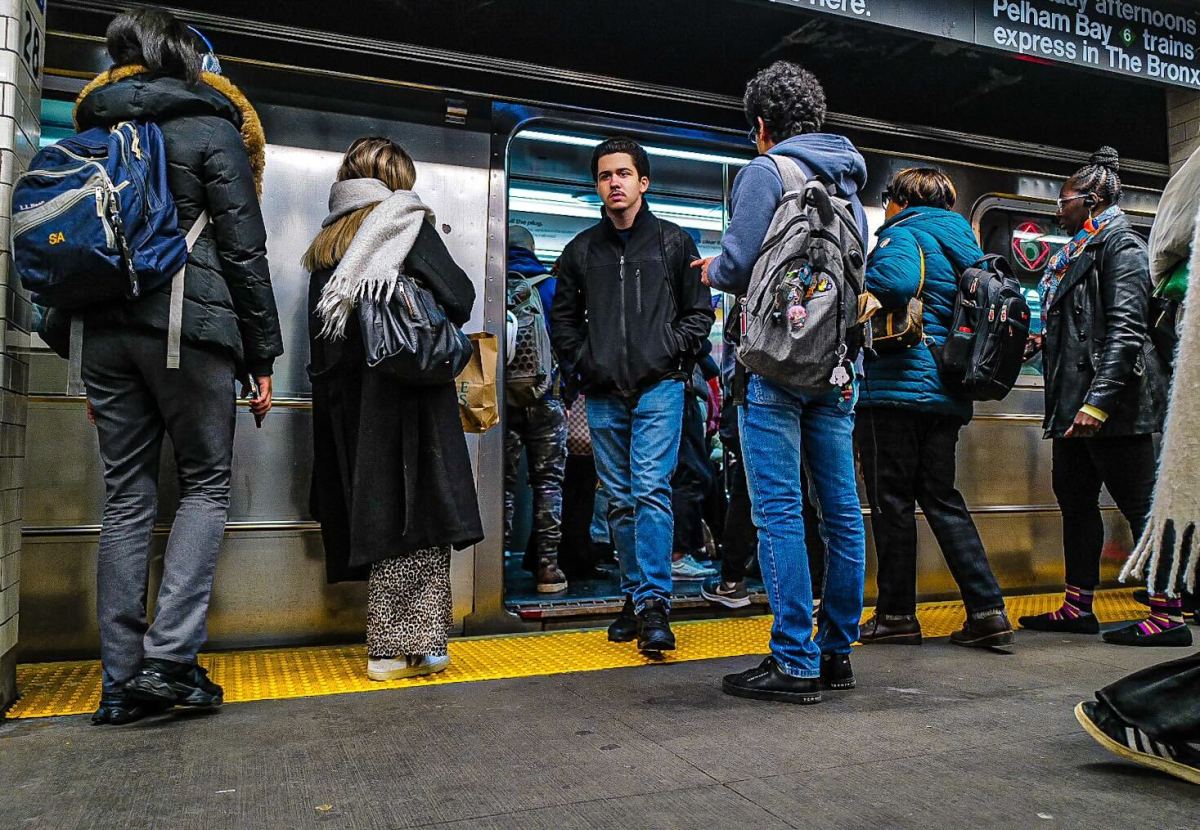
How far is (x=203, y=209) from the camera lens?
2828 mm

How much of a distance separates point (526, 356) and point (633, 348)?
3.69 feet

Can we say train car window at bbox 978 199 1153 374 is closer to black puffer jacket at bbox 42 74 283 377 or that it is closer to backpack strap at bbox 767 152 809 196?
backpack strap at bbox 767 152 809 196

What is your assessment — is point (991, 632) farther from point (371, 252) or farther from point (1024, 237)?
point (371, 252)

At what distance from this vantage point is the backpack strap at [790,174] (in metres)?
2.85

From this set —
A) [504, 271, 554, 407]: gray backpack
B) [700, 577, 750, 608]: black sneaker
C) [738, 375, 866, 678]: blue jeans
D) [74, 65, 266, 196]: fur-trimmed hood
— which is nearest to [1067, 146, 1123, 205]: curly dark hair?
[738, 375, 866, 678]: blue jeans

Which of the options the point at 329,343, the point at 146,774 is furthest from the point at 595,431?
the point at 146,774

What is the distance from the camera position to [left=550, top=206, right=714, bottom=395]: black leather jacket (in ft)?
12.0

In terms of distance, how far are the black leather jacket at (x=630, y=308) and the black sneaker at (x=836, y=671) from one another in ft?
4.06

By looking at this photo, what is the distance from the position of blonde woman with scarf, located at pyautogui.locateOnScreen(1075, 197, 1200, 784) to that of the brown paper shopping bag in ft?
7.26

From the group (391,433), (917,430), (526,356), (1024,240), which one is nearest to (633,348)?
(391,433)

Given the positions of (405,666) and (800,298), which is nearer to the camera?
(800,298)

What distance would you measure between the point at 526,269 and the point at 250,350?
6.83 ft

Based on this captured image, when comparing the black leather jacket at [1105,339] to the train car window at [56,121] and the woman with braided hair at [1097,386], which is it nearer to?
the woman with braided hair at [1097,386]

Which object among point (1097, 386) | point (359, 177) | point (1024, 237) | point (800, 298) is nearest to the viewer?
point (800, 298)
